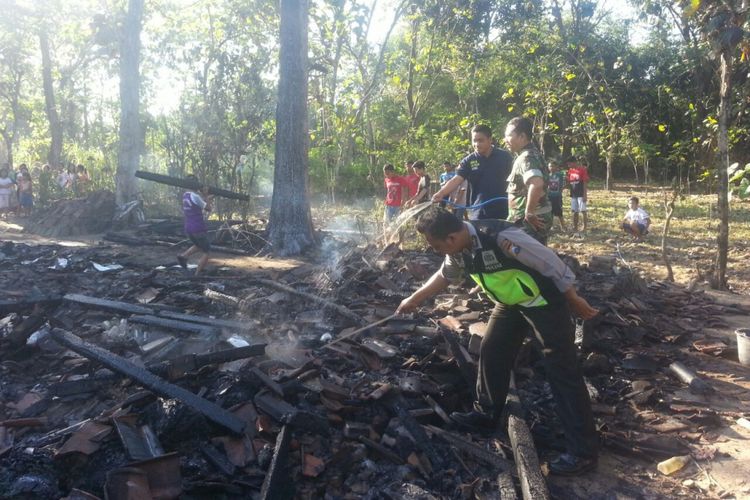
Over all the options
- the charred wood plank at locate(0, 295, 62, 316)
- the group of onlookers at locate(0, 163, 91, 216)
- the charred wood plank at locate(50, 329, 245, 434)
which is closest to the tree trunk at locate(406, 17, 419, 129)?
the group of onlookers at locate(0, 163, 91, 216)

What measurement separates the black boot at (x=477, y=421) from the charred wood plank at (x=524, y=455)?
15 centimetres

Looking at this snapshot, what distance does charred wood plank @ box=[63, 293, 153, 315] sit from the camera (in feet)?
22.0

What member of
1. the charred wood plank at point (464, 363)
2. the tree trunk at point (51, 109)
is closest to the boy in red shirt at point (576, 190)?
the charred wood plank at point (464, 363)

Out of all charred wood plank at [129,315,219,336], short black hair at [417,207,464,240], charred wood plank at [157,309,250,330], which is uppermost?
short black hair at [417,207,464,240]

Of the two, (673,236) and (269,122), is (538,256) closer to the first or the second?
(673,236)

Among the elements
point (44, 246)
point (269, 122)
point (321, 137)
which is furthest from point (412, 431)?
point (321, 137)

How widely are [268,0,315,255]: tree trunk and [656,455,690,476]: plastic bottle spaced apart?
8805 mm

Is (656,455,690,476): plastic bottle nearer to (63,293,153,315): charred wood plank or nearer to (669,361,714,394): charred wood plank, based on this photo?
(669,361,714,394): charred wood plank

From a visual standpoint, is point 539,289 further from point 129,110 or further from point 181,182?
point 129,110

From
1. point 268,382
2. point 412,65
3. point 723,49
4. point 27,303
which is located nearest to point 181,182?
point 27,303

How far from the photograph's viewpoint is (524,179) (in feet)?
18.3

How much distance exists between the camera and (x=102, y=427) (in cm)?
378

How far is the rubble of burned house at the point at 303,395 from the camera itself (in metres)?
3.53

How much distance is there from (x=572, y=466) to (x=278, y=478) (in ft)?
6.70
